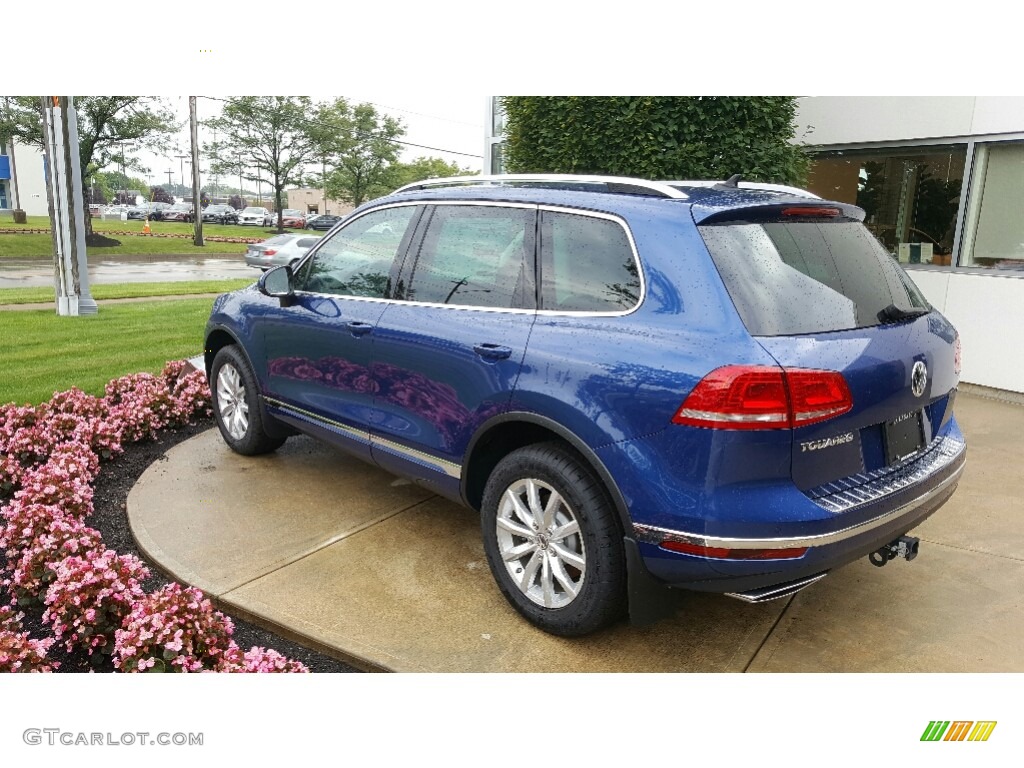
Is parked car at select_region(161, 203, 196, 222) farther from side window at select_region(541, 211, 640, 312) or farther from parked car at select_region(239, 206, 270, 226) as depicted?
side window at select_region(541, 211, 640, 312)

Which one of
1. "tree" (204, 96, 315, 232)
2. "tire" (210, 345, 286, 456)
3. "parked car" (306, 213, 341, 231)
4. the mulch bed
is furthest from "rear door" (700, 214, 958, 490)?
"parked car" (306, 213, 341, 231)

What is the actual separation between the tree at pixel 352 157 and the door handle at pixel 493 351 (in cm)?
609

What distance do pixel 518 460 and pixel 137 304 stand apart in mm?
7348

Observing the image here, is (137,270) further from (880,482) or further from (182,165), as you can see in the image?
(880,482)

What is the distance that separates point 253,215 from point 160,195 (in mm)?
1601

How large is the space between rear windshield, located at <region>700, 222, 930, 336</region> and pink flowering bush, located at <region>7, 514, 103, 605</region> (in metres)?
2.97

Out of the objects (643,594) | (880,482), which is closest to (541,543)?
(643,594)

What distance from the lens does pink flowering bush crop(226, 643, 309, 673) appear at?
8.89 ft

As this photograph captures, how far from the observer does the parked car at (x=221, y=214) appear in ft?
33.4

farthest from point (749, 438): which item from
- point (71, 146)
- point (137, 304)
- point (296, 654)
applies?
point (137, 304)

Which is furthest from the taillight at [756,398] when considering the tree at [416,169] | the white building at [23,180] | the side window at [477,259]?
the tree at [416,169]

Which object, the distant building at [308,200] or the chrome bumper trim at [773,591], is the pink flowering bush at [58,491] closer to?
the chrome bumper trim at [773,591]

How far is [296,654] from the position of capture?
3090mm
